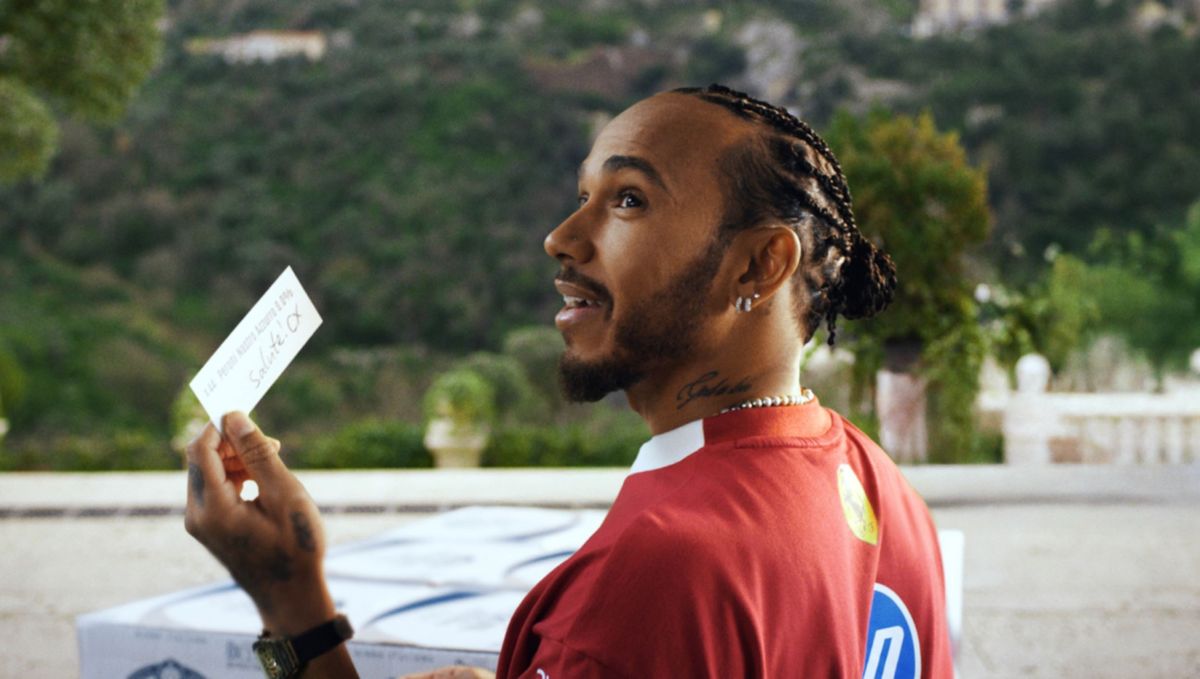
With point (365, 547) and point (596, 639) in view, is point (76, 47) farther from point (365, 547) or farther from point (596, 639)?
point (596, 639)

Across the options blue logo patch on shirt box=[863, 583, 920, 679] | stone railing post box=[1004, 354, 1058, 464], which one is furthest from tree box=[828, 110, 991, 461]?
blue logo patch on shirt box=[863, 583, 920, 679]

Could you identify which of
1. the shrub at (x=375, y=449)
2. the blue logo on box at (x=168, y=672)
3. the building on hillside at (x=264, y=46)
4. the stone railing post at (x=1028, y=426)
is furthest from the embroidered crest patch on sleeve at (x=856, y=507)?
the building on hillside at (x=264, y=46)

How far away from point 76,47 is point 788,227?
26.1 feet

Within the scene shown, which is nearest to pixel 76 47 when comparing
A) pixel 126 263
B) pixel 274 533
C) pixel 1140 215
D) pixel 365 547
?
pixel 365 547

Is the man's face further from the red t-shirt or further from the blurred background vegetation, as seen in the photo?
the blurred background vegetation

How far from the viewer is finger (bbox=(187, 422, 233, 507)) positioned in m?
0.83

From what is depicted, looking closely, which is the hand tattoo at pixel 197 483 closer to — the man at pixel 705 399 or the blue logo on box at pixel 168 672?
the man at pixel 705 399

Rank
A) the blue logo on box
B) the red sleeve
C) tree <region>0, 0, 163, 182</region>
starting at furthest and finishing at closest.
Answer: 1. tree <region>0, 0, 163, 182</region>
2. the blue logo on box
3. the red sleeve

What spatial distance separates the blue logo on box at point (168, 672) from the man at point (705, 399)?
812 mm

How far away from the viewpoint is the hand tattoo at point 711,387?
841mm

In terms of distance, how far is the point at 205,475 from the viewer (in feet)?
2.71

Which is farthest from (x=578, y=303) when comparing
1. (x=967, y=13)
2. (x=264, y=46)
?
(x=264, y=46)

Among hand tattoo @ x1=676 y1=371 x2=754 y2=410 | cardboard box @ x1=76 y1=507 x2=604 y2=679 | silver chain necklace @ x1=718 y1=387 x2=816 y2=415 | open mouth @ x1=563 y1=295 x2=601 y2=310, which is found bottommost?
cardboard box @ x1=76 y1=507 x2=604 y2=679

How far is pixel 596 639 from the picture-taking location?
0.70 m
